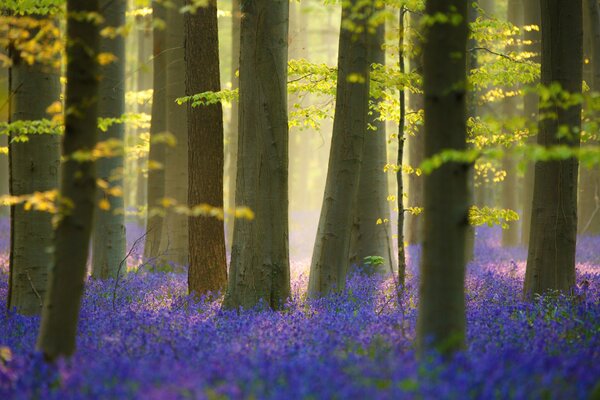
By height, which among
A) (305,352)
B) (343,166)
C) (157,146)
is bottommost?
(305,352)

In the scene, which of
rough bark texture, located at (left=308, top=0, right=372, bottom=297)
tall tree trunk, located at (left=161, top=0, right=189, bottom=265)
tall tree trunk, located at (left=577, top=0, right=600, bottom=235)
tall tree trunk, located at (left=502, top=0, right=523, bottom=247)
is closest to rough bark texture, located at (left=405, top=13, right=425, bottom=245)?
tall tree trunk, located at (left=502, top=0, right=523, bottom=247)

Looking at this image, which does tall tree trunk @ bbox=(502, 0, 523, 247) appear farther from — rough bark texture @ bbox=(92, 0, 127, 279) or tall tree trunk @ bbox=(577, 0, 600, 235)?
rough bark texture @ bbox=(92, 0, 127, 279)

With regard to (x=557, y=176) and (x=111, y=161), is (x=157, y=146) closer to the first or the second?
(x=111, y=161)

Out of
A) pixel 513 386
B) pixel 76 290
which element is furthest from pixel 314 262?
pixel 513 386

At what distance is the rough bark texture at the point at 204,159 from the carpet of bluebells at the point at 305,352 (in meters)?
0.51

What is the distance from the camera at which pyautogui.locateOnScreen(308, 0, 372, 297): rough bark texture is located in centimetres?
943

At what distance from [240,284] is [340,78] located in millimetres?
3297

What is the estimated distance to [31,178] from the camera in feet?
26.9

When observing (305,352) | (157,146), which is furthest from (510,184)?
(305,352)

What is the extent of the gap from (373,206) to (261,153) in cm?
467

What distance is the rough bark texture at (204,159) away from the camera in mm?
10000

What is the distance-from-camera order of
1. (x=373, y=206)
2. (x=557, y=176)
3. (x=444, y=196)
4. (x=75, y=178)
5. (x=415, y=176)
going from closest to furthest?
(x=444, y=196)
(x=75, y=178)
(x=557, y=176)
(x=373, y=206)
(x=415, y=176)

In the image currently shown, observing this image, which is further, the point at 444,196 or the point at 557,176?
the point at 557,176

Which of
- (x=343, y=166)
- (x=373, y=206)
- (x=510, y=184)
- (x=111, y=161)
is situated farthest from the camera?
(x=510, y=184)
